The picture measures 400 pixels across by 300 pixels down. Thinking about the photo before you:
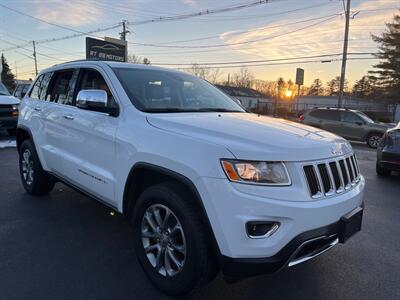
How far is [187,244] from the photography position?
9.09 feet

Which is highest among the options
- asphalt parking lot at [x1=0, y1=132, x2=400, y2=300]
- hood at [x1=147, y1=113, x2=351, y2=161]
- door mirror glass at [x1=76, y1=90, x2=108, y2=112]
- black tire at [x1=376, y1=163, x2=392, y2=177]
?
door mirror glass at [x1=76, y1=90, x2=108, y2=112]

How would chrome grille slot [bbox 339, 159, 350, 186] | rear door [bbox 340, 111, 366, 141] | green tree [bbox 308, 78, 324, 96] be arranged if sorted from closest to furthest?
chrome grille slot [bbox 339, 159, 350, 186]
rear door [bbox 340, 111, 366, 141]
green tree [bbox 308, 78, 324, 96]

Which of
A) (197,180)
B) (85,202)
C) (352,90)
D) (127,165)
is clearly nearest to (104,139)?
(127,165)

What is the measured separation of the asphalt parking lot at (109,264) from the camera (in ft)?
10.4

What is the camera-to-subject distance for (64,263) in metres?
3.61

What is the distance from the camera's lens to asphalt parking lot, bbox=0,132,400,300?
3.16 meters

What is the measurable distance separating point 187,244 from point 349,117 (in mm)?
16514

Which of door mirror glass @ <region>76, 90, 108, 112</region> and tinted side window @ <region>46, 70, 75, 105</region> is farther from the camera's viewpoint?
tinted side window @ <region>46, 70, 75, 105</region>

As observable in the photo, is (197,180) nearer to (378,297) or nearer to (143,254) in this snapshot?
(143,254)

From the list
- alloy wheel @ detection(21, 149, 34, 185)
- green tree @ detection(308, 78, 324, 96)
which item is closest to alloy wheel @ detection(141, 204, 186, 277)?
alloy wheel @ detection(21, 149, 34, 185)

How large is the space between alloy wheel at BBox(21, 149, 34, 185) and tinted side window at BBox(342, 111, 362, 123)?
49.3ft

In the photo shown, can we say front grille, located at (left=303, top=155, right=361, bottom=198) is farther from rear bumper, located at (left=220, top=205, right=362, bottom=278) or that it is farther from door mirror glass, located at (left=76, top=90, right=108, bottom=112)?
door mirror glass, located at (left=76, top=90, right=108, bottom=112)

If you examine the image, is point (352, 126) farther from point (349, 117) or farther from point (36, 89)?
point (36, 89)

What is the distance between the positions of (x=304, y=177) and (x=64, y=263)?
91.0 inches
